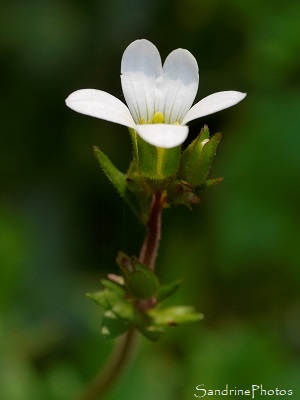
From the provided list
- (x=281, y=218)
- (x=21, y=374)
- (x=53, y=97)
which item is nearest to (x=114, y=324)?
(x=21, y=374)

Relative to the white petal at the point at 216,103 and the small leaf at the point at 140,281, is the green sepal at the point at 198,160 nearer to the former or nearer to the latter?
the white petal at the point at 216,103

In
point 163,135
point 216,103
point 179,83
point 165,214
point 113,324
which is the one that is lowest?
point 113,324

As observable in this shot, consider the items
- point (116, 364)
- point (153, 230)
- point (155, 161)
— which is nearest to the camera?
point (155, 161)

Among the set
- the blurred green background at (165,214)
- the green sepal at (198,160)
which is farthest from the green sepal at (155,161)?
the blurred green background at (165,214)

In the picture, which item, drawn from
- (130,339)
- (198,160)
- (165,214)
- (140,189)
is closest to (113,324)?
(130,339)

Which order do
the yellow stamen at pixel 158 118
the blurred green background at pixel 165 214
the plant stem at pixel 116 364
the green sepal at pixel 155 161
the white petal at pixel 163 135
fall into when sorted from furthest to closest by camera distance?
the blurred green background at pixel 165 214, the plant stem at pixel 116 364, the yellow stamen at pixel 158 118, the green sepal at pixel 155 161, the white petal at pixel 163 135

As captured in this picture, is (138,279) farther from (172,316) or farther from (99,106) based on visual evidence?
(99,106)
